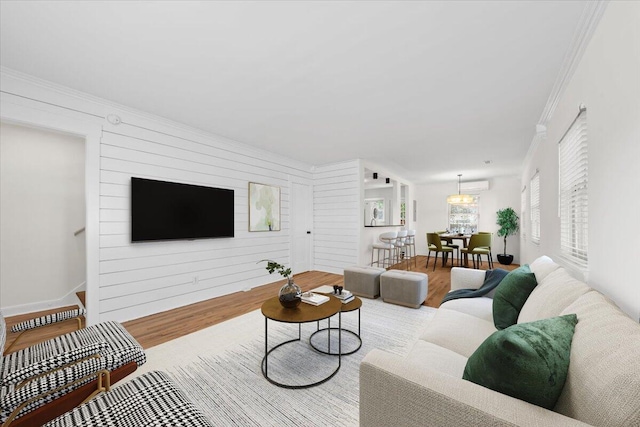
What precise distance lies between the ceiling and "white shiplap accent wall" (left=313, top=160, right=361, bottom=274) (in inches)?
80.2

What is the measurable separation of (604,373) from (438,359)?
84cm

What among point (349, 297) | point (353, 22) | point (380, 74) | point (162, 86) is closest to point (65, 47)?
point (162, 86)

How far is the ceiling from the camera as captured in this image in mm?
1699

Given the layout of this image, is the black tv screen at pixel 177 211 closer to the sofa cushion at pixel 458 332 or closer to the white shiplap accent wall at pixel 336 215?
the white shiplap accent wall at pixel 336 215

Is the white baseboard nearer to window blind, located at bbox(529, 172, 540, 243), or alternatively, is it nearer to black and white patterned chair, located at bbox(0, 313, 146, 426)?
black and white patterned chair, located at bbox(0, 313, 146, 426)

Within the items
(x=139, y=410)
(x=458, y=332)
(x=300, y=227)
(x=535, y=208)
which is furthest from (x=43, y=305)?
(x=535, y=208)

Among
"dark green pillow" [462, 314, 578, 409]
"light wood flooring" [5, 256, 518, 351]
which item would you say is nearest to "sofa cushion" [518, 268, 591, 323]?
"dark green pillow" [462, 314, 578, 409]

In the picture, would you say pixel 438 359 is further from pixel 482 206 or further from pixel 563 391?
pixel 482 206

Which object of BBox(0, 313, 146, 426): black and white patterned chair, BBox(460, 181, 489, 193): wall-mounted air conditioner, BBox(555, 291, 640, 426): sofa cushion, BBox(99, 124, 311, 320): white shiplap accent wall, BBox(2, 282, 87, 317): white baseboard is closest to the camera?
BBox(555, 291, 640, 426): sofa cushion

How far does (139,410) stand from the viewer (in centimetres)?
114

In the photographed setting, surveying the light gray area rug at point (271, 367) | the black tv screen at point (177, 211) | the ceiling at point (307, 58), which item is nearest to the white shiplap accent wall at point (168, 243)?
the black tv screen at point (177, 211)

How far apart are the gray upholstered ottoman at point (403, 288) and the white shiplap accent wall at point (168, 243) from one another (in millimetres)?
2352

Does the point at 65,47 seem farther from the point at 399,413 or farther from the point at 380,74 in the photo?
the point at 399,413

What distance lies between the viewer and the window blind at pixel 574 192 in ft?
6.72
